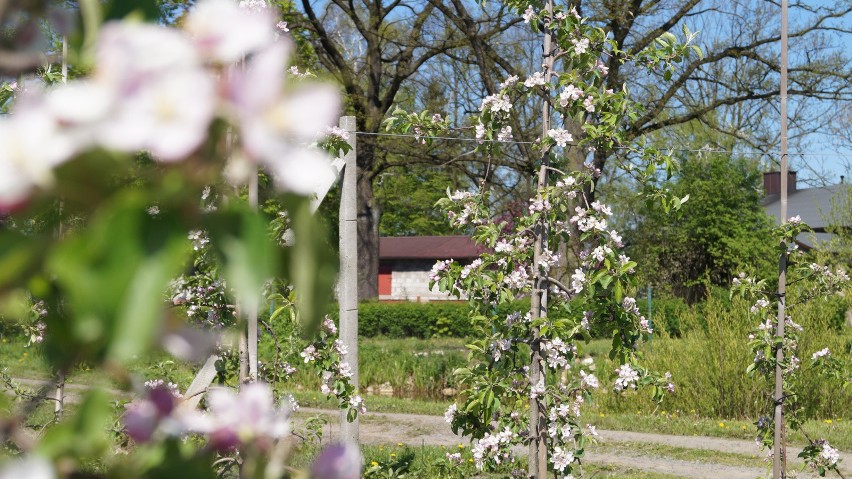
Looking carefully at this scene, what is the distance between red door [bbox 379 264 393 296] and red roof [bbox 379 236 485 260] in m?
0.82

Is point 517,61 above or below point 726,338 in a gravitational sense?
Result: above

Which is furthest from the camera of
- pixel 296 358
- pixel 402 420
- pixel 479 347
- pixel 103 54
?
pixel 402 420

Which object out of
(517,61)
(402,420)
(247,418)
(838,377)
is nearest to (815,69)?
(517,61)

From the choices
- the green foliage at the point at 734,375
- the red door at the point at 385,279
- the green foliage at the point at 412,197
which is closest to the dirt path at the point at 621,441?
the green foliage at the point at 734,375

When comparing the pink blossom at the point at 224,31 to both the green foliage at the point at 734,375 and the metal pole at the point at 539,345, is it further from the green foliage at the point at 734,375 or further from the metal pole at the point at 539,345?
the green foliage at the point at 734,375

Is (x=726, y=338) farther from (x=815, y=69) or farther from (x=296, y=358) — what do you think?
(x=815, y=69)

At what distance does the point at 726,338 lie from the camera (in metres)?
8.52

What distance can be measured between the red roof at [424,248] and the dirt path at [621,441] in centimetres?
3021

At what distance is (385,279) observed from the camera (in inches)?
1619

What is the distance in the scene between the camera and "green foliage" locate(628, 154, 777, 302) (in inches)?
916

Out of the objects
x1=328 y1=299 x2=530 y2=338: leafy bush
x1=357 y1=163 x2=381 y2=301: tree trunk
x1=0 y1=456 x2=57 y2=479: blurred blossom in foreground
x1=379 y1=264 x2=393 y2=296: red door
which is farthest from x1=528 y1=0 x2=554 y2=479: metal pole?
x1=379 y1=264 x2=393 y2=296: red door

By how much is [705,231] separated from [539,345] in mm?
21251

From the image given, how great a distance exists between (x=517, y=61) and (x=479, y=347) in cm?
1311

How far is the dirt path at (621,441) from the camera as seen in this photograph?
6.27 meters
